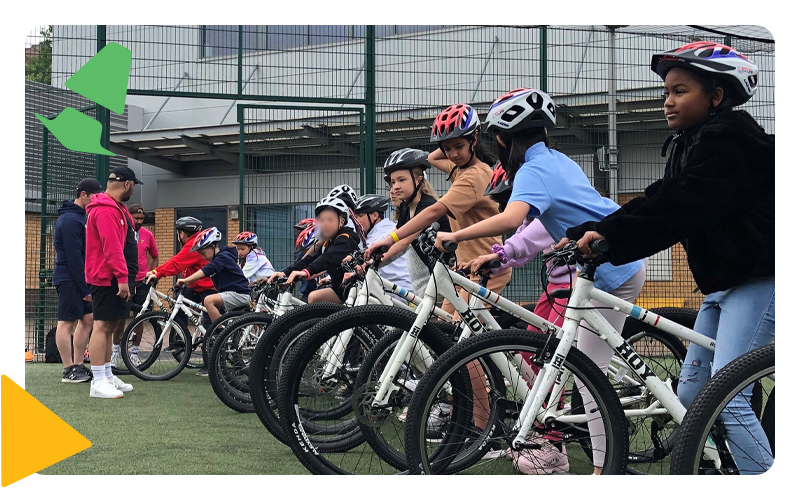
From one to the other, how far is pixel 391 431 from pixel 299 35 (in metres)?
6.81

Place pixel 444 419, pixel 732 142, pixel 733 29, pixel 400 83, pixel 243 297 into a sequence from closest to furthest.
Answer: pixel 732 142, pixel 444 419, pixel 733 29, pixel 243 297, pixel 400 83

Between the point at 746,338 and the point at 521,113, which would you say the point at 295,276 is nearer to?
the point at 521,113

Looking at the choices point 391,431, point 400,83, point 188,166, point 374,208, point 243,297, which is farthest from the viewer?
point 188,166

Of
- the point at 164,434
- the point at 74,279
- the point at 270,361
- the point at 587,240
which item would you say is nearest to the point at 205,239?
the point at 74,279

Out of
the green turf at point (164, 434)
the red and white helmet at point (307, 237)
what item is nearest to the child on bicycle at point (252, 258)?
the red and white helmet at point (307, 237)

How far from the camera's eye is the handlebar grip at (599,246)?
3.17 metres

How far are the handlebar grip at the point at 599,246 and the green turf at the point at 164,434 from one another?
1.98m

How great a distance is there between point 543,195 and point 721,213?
2.99 ft

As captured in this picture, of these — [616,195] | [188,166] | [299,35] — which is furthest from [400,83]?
[188,166]

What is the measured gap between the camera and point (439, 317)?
4.32 meters

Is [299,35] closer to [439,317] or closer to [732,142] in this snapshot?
[439,317]

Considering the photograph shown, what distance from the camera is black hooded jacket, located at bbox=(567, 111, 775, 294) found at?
9.87ft

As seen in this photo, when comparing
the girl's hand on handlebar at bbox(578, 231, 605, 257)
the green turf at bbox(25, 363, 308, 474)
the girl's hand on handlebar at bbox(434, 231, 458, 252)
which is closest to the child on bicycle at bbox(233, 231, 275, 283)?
the green turf at bbox(25, 363, 308, 474)

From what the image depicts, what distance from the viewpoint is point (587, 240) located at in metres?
3.20
